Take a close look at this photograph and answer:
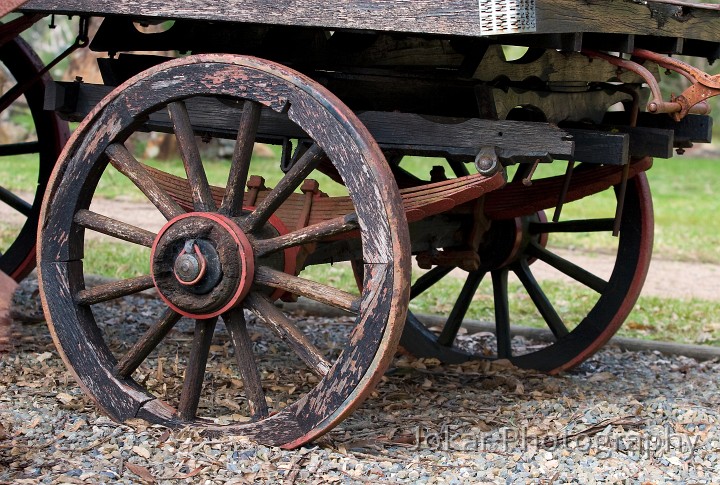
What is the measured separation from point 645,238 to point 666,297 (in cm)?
256

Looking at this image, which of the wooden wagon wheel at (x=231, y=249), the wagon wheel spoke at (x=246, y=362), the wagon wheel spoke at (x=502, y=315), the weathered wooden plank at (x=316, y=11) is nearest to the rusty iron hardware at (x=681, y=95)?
the weathered wooden plank at (x=316, y=11)

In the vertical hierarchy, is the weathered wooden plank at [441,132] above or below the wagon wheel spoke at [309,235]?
above

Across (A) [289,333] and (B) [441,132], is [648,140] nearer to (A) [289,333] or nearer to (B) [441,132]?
(B) [441,132]

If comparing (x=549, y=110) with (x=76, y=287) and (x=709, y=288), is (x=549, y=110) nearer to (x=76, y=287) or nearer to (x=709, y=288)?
(x=76, y=287)

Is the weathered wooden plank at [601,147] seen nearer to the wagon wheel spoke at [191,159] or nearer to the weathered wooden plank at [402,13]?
the weathered wooden plank at [402,13]

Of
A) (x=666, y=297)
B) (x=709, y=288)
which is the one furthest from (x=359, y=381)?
(x=709, y=288)

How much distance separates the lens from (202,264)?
3303 mm

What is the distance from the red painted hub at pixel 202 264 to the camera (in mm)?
3312

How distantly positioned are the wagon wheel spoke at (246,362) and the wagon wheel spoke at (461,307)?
70.3 inches

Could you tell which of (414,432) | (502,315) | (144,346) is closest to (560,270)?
(502,315)

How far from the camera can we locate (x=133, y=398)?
11.4 ft

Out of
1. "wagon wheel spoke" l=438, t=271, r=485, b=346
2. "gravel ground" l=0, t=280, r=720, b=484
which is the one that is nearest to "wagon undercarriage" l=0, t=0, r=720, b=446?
"gravel ground" l=0, t=280, r=720, b=484

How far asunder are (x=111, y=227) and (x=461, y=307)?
6.57 ft

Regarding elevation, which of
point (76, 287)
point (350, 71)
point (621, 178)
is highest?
point (350, 71)
